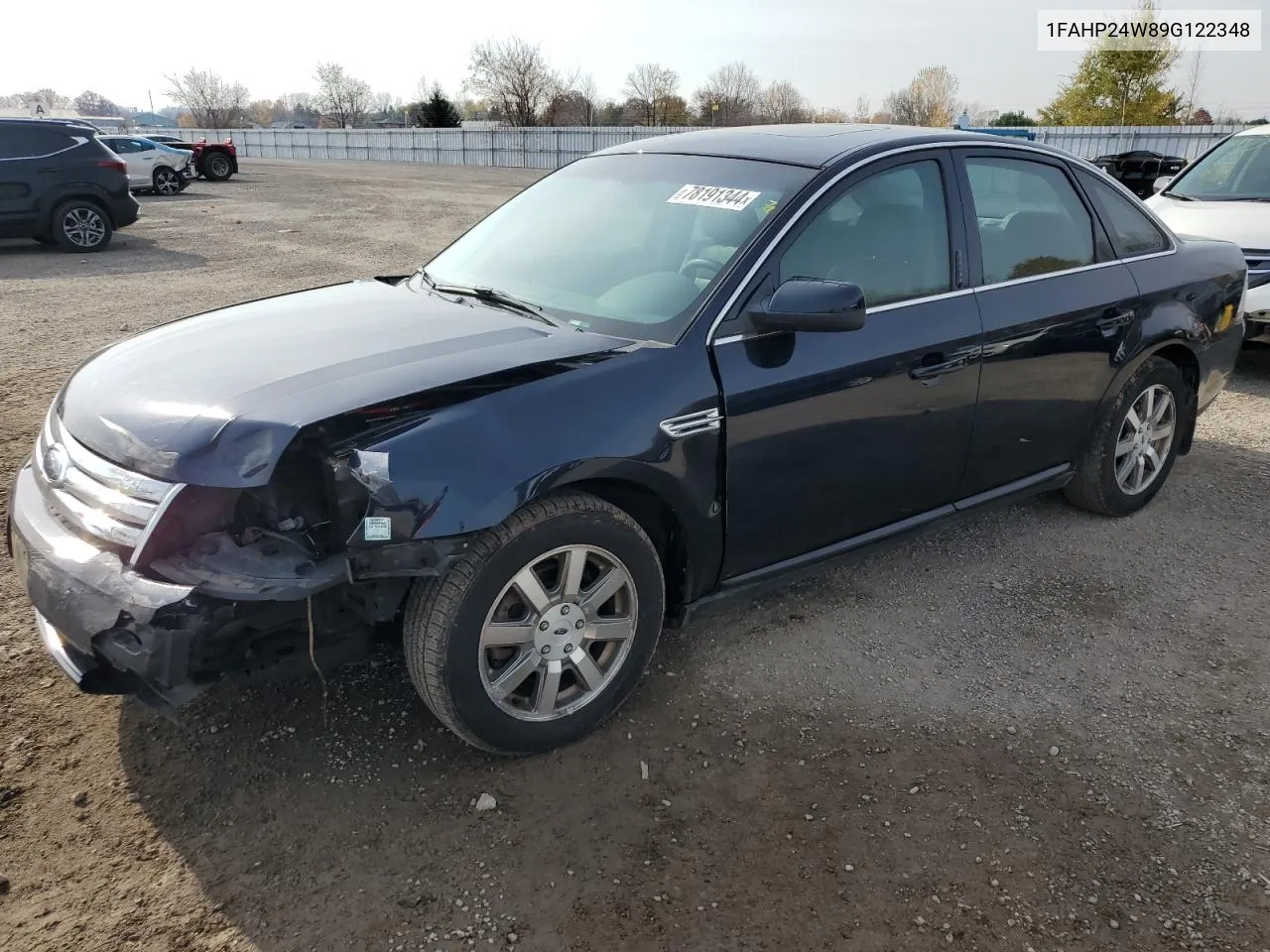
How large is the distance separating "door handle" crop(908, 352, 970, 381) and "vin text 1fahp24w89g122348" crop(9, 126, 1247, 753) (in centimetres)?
1

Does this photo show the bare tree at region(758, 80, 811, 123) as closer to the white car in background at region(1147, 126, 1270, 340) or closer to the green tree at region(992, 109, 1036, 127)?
the green tree at region(992, 109, 1036, 127)

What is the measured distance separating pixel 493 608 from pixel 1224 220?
7405 millimetres

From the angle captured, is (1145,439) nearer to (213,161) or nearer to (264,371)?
(264,371)

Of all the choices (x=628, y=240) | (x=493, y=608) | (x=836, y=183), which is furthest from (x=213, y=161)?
(x=493, y=608)

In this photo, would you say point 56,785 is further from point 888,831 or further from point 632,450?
point 888,831

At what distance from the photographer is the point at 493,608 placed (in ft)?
8.55

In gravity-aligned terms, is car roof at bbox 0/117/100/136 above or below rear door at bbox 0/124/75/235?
above

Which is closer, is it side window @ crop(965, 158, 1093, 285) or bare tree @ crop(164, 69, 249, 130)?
side window @ crop(965, 158, 1093, 285)

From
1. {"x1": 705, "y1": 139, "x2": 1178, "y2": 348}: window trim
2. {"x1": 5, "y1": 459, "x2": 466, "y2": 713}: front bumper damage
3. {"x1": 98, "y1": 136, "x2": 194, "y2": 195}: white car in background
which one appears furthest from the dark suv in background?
{"x1": 705, "y1": 139, "x2": 1178, "y2": 348}: window trim

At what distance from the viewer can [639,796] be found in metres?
2.73

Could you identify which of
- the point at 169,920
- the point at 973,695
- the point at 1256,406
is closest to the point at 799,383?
the point at 973,695

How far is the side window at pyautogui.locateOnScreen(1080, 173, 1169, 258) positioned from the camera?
4262 mm

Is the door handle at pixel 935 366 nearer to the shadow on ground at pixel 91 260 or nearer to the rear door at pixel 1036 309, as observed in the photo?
the rear door at pixel 1036 309

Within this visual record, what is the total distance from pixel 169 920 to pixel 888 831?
6.17ft
